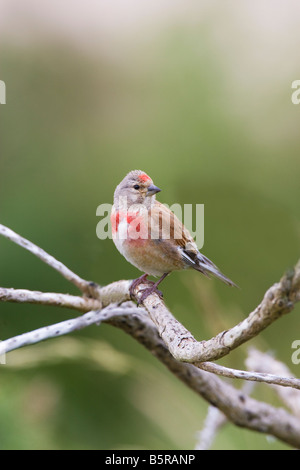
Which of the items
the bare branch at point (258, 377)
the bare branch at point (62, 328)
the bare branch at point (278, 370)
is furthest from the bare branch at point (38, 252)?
the bare branch at point (278, 370)

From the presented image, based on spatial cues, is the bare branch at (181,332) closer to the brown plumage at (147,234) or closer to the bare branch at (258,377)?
the bare branch at (258,377)

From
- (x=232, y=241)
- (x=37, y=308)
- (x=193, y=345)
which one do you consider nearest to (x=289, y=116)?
(x=232, y=241)

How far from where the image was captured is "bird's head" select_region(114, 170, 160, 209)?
2.05 m

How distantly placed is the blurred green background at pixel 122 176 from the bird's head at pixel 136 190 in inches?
15.2

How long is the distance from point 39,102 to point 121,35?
27.3 inches

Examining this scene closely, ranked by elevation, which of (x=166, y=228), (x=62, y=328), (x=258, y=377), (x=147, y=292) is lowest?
(x=258, y=377)

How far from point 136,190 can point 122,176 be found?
3.18ft

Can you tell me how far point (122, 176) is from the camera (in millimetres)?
3020

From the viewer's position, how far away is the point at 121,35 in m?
3.81

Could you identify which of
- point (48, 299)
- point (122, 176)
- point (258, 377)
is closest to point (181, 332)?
point (258, 377)

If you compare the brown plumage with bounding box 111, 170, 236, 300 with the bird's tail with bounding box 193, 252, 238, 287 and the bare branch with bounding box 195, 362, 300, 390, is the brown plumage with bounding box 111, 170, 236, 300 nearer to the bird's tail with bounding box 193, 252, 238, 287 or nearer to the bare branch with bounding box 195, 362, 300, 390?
the bird's tail with bounding box 193, 252, 238, 287

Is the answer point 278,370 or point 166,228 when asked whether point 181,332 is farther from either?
point 278,370

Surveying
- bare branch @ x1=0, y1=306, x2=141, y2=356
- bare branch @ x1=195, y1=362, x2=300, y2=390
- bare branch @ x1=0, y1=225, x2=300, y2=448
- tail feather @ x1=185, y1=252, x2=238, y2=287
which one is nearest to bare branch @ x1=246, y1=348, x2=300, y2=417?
bare branch @ x1=0, y1=225, x2=300, y2=448

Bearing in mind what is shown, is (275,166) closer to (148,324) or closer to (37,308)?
(37,308)
